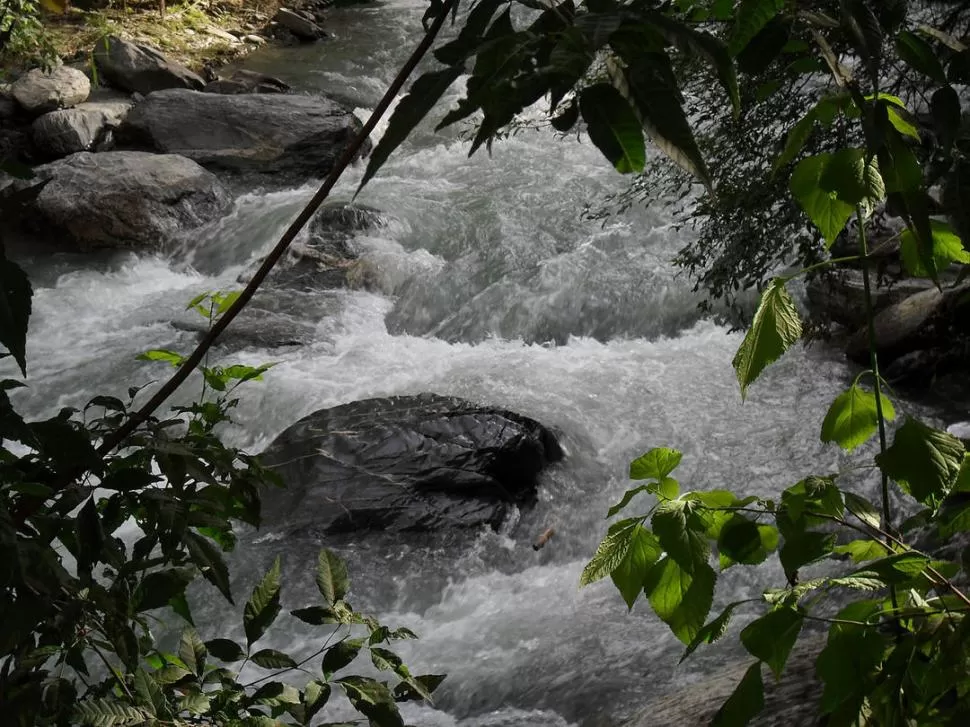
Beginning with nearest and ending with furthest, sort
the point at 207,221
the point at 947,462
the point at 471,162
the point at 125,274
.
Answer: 1. the point at 947,462
2. the point at 125,274
3. the point at 207,221
4. the point at 471,162

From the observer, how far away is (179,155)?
8625mm

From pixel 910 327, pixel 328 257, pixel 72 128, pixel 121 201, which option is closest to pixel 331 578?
pixel 910 327

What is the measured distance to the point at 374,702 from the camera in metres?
1.22

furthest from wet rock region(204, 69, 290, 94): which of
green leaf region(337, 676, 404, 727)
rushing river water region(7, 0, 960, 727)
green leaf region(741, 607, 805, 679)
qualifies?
green leaf region(741, 607, 805, 679)

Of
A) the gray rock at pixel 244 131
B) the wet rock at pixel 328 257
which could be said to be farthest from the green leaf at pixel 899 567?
the gray rock at pixel 244 131

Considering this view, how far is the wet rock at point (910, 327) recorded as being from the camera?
479 cm

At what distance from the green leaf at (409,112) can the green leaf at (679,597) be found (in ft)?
1.78

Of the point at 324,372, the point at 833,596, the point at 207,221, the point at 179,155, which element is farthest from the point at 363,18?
the point at 833,596

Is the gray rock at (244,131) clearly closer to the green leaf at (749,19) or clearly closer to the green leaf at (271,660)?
the green leaf at (271,660)

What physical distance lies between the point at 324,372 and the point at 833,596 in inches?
121

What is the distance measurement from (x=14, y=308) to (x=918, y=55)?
80 cm

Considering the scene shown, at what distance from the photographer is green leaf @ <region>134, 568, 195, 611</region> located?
1.22m

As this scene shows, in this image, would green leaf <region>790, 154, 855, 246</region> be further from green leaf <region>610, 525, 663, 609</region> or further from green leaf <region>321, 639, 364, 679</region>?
green leaf <region>321, 639, 364, 679</region>

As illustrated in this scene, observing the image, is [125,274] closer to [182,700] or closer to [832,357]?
[832,357]
